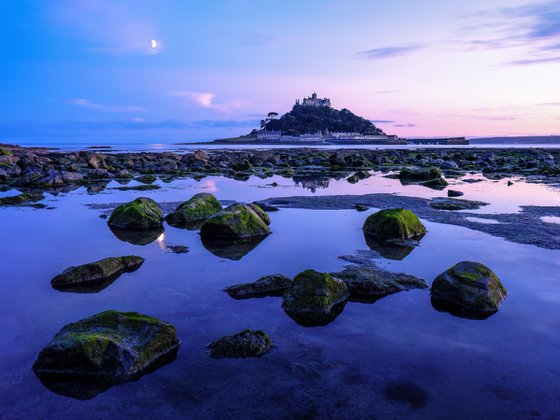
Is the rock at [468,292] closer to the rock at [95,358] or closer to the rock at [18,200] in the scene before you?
the rock at [95,358]

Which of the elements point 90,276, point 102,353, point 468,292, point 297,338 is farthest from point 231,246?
point 102,353

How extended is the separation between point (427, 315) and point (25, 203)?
17.3 metres

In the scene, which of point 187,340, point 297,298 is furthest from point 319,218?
point 187,340

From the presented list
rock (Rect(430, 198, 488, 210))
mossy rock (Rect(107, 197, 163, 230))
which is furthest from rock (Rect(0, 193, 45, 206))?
rock (Rect(430, 198, 488, 210))

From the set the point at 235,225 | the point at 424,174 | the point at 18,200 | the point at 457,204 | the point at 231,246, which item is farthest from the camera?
the point at 424,174

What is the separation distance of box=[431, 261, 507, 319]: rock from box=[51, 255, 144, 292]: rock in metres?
5.83

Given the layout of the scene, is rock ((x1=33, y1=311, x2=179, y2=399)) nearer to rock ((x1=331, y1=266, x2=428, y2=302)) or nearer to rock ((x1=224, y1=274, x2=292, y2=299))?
rock ((x1=224, y1=274, x2=292, y2=299))

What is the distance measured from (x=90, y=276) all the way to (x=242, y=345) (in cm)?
401

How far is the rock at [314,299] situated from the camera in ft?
20.8

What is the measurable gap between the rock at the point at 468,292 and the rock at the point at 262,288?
A: 252 cm

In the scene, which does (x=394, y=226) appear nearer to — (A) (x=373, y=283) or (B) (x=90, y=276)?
(A) (x=373, y=283)

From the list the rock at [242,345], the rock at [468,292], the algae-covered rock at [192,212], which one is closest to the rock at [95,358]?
the rock at [242,345]

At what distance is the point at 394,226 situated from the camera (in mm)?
11164

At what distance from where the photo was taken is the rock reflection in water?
386 inches
